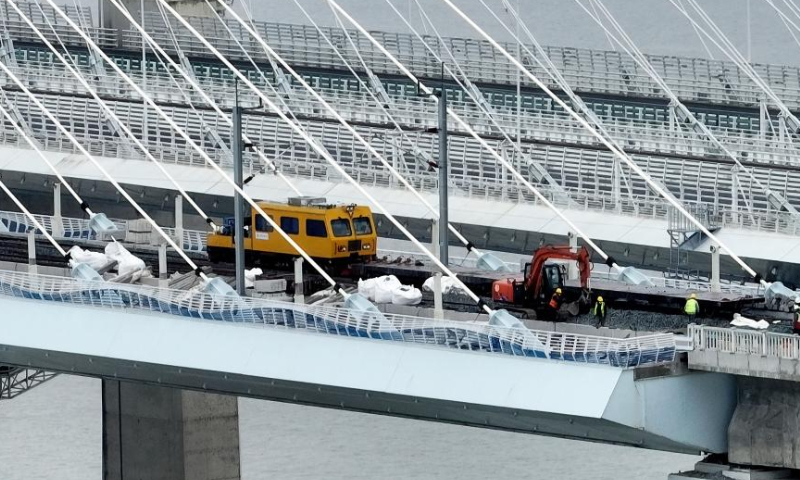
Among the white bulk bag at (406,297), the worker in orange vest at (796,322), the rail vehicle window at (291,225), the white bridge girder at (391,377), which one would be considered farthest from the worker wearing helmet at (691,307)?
the rail vehicle window at (291,225)

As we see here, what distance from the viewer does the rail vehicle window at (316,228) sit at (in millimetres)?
41875

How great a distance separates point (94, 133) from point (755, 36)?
127 feet

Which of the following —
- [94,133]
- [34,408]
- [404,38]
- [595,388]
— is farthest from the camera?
[404,38]

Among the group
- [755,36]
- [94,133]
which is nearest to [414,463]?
[94,133]

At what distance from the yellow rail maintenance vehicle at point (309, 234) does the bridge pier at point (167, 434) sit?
16.3ft

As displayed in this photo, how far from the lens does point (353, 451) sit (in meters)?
51.3

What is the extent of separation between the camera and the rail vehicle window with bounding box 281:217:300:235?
4216 cm

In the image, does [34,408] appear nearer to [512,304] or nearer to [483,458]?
[483,458]

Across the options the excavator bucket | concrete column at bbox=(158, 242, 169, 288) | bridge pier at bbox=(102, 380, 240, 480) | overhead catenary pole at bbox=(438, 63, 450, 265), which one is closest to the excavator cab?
overhead catenary pole at bbox=(438, 63, 450, 265)

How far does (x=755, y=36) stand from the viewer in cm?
10462

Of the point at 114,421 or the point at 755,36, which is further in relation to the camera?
the point at 755,36

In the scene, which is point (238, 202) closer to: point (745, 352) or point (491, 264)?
point (491, 264)

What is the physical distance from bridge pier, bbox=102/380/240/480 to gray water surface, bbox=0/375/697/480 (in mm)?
2121

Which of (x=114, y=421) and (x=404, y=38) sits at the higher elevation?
(x=404, y=38)
